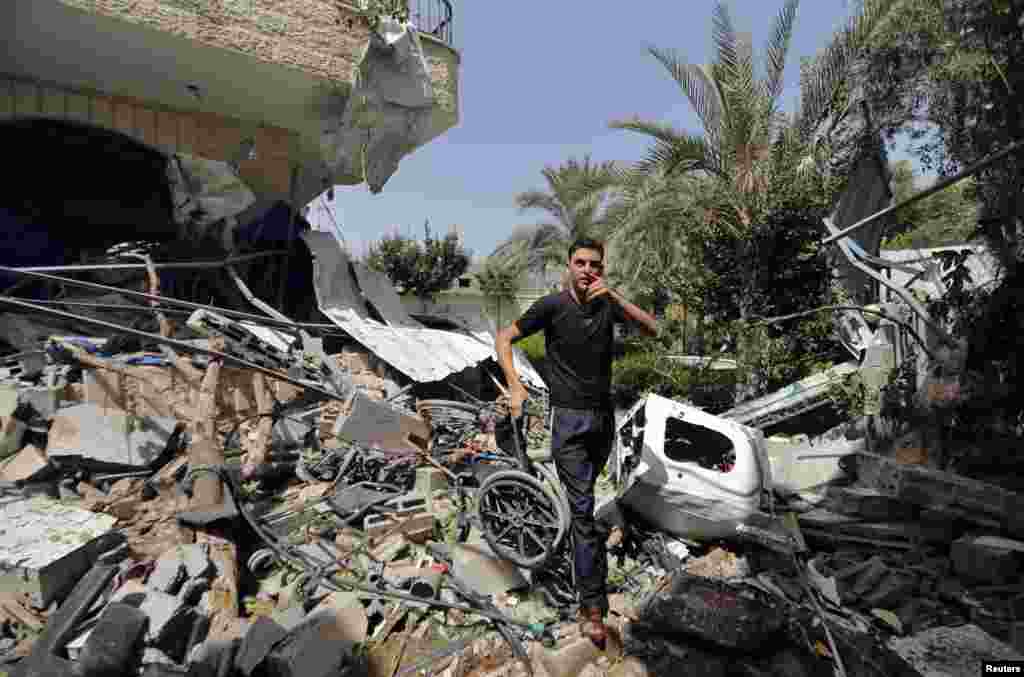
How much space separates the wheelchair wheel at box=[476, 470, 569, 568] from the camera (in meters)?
3.36

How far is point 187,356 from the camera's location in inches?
270

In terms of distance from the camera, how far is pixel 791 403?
765 cm

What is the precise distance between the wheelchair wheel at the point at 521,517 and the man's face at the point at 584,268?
1320mm

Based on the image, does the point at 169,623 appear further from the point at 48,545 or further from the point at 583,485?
the point at 583,485

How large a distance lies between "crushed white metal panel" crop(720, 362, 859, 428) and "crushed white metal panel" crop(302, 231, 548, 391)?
3.16m

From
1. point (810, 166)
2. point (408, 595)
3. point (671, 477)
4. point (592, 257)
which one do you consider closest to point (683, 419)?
point (671, 477)

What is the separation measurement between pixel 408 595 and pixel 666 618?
5.14 ft

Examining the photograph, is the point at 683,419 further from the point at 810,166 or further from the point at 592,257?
the point at 810,166

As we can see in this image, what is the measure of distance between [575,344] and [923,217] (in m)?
18.5

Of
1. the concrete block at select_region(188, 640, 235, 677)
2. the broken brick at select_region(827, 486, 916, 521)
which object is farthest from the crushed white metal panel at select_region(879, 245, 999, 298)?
the concrete block at select_region(188, 640, 235, 677)

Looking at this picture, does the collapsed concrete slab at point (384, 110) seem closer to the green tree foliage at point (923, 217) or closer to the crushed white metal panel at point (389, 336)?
the crushed white metal panel at point (389, 336)

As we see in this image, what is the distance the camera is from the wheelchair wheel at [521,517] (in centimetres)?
336

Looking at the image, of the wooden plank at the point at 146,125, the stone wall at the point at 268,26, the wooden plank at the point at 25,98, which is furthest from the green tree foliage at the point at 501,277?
the wooden plank at the point at 25,98

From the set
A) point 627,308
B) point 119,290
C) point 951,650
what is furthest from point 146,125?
point 951,650
